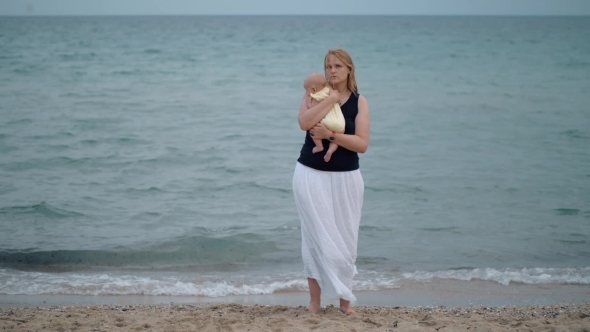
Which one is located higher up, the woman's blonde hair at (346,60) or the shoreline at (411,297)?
the woman's blonde hair at (346,60)

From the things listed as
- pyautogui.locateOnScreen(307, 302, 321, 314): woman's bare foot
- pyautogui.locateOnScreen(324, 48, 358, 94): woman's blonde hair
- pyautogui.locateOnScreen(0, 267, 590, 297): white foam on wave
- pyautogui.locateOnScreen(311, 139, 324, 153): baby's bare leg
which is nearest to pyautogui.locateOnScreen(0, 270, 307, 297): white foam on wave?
pyautogui.locateOnScreen(0, 267, 590, 297): white foam on wave

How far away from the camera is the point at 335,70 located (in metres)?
4.84

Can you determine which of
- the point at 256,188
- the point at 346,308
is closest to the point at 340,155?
the point at 346,308

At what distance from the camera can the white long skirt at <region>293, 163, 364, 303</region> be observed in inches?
195

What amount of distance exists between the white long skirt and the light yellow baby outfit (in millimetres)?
348

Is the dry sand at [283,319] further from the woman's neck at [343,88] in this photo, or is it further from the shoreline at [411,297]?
the woman's neck at [343,88]

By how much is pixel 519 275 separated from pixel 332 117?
3.67m

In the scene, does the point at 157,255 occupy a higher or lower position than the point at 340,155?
lower

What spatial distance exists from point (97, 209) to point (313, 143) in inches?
235

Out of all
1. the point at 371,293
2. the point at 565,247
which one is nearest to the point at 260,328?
the point at 371,293

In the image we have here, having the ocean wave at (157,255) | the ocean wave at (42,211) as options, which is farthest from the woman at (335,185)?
the ocean wave at (42,211)

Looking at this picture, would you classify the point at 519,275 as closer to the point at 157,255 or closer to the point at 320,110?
the point at 320,110

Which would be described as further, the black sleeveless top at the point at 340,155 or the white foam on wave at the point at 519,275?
the white foam on wave at the point at 519,275

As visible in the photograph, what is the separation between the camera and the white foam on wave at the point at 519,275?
7266 millimetres
